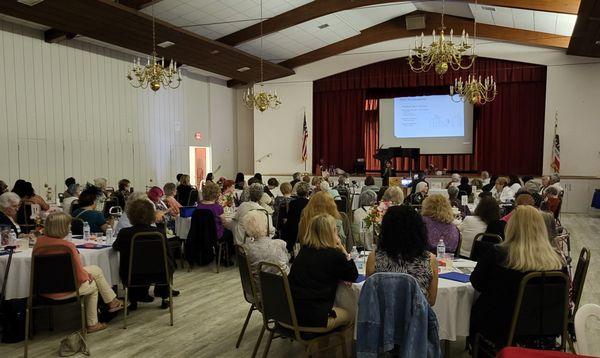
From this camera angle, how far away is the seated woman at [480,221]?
16.3 ft

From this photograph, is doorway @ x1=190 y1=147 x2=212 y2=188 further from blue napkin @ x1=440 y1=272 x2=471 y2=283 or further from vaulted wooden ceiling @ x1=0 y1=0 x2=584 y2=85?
blue napkin @ x1=440 y1=272 x2=471 y2=283

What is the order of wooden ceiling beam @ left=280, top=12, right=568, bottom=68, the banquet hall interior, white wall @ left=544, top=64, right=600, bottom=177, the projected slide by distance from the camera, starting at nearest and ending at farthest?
the banquet hall interior < wooden ceiling beam @ left=280, top=12, right=568, bottom=68 < white wall @ left=544, top=64, right=600, bottom=177 < the projected slide

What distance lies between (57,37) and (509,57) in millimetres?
12501

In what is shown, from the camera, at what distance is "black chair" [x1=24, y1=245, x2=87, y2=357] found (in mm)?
4113

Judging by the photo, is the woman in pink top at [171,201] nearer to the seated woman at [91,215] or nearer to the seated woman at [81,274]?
the seated woman at [91,215]

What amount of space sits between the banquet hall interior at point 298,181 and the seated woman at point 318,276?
15 mm

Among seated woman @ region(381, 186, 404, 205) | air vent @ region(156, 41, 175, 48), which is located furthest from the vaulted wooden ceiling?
seated woman @ region(381, 186, 404, 205)

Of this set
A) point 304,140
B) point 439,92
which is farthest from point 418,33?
point 304,140

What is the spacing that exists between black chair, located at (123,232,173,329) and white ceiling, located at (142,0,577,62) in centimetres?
725

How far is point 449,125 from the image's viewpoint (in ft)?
53.0

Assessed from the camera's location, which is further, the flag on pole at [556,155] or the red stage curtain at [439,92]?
the red stage curtain at [439,92]

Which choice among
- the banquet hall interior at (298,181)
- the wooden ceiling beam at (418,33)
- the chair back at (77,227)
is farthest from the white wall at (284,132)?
the chair back at (77,227)

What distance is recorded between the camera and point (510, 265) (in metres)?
3.11

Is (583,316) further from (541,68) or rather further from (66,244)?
(541,68)
